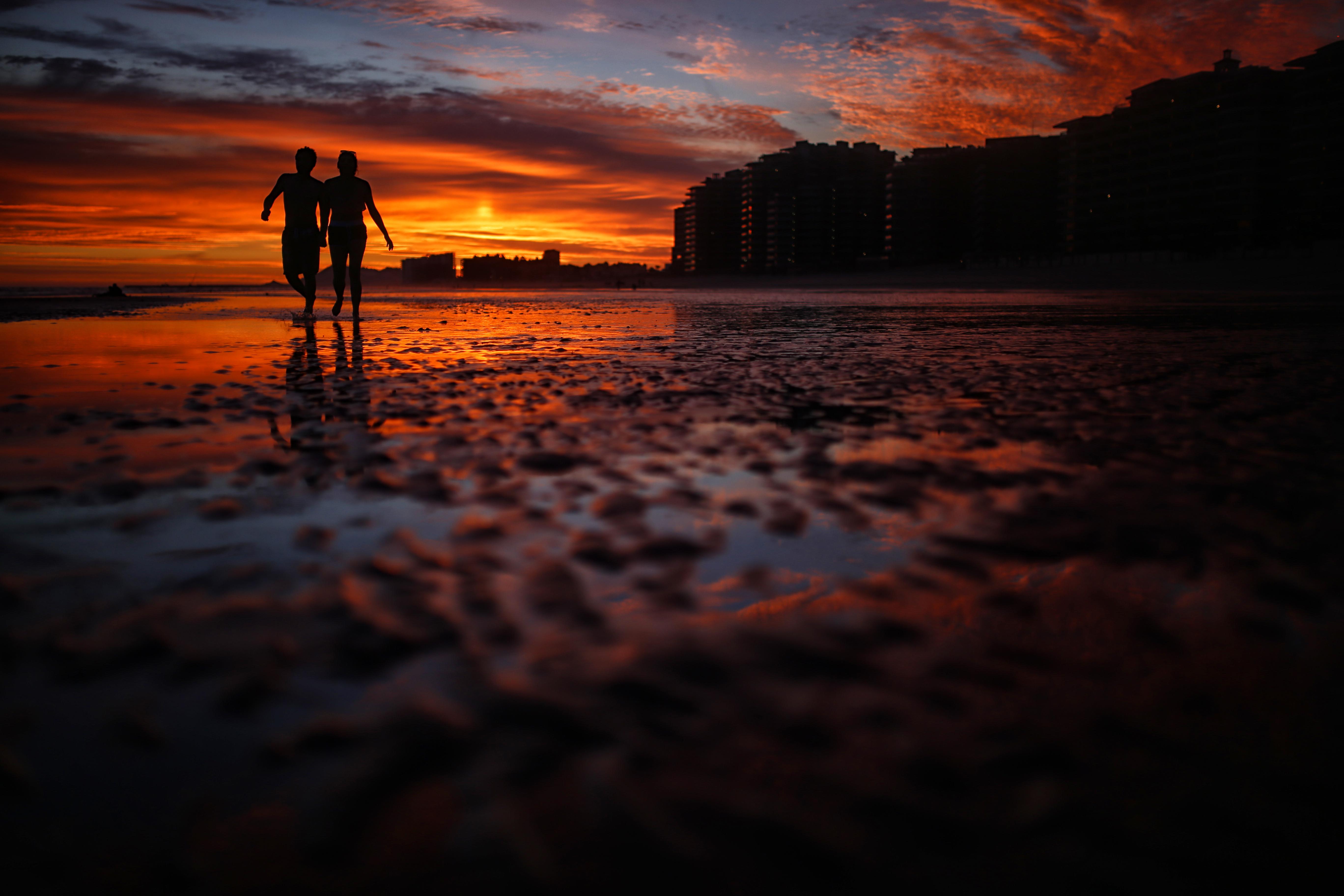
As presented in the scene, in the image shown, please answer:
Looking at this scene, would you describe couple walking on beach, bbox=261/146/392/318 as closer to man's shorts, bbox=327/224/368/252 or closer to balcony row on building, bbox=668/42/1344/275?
man's shorts, bbox=327/224/368/252

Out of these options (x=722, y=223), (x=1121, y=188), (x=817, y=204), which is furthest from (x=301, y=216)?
(x=722, y=223)

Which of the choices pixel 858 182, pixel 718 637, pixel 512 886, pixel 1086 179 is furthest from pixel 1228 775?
pixel 858 182

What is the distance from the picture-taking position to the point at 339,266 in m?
14.1

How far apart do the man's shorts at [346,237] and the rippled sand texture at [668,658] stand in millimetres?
9320

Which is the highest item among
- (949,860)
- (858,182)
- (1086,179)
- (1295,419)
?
(858,182)

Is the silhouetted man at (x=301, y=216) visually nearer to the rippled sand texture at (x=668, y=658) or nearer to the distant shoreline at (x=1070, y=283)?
the distant shoreline at (x=1070, y=283)

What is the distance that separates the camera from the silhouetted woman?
12.9 meters

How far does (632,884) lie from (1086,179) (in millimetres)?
121580

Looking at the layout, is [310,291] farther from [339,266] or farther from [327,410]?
[327,410]

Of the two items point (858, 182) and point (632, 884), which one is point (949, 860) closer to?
point (632, 884)

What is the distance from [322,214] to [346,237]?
0.53 meters

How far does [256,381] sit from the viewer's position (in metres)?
6.84

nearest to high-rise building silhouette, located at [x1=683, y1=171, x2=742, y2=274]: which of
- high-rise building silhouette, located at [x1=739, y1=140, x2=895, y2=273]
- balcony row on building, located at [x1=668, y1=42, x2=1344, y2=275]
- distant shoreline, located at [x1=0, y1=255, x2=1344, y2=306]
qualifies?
high-rise building silhouette, located at [x1=739, y1=140, x2=895, y2=273]

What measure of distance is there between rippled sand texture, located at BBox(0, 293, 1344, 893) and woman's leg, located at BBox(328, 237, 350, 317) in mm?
9491
